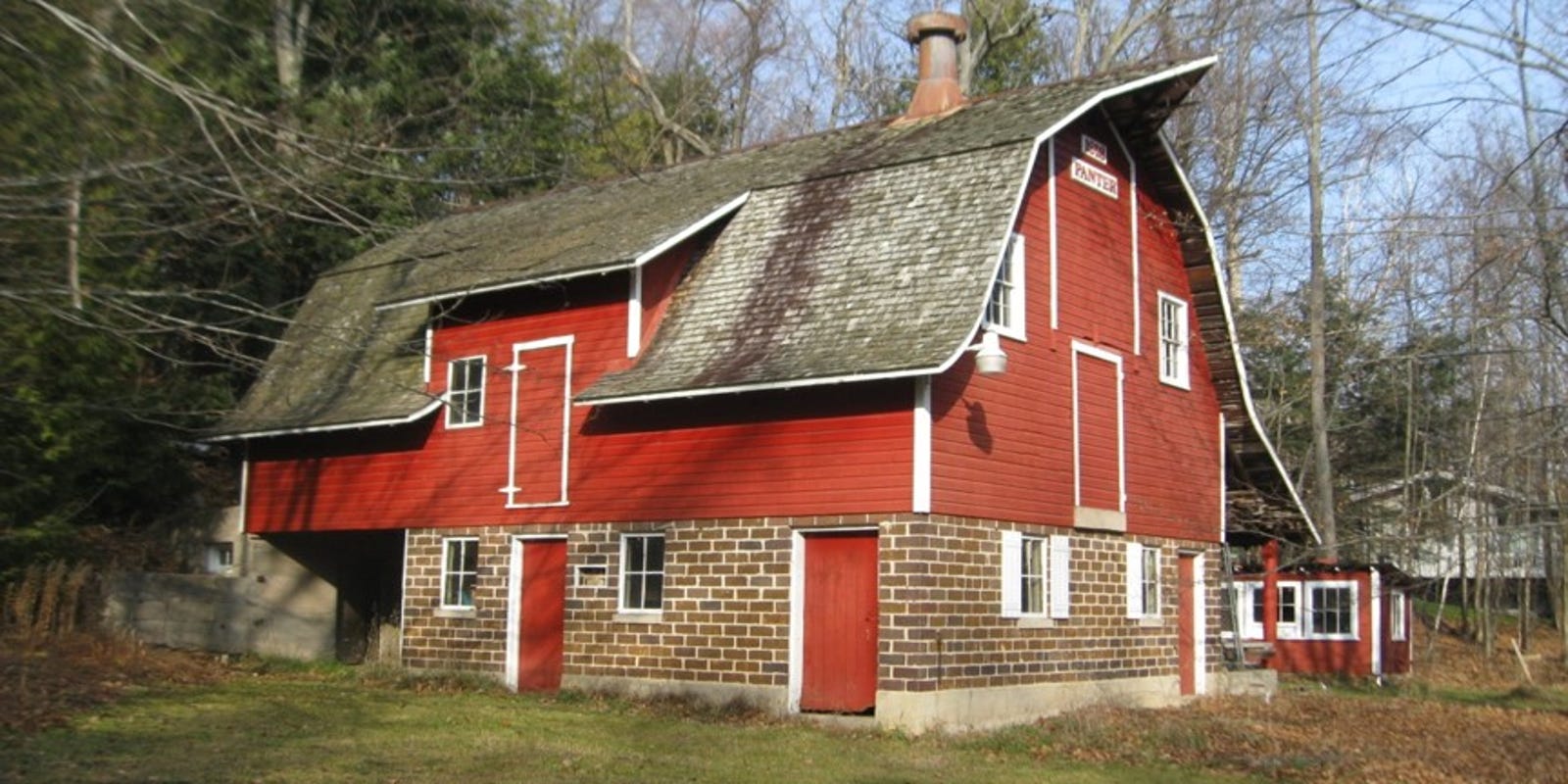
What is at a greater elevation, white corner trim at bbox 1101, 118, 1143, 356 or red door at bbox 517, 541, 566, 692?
white corner trim at bbox 1101, 118, 1143, 356

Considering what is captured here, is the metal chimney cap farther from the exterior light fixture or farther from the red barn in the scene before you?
the exterior light fixture

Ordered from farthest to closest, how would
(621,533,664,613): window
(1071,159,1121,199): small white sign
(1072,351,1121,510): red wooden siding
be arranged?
(1071,159,1121,199): small white sign < (1072,351,1121,510): red wooden siding < (621,533,664,613): window

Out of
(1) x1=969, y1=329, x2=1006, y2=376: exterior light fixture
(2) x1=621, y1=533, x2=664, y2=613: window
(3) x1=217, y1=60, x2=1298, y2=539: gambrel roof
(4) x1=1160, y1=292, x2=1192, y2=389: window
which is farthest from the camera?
(4) x1=1160, y1=292, x2=1192, y2=389: window

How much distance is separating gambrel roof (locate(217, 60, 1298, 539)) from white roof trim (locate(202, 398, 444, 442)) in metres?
0.04

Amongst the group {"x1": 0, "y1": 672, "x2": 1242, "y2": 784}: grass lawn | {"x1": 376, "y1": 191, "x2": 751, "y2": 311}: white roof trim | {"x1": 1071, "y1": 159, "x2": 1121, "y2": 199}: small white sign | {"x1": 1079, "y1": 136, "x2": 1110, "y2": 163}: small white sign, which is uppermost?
{"x1": 1079, "y1": 136, "x2": 1110, "y2": 163}: small white sign

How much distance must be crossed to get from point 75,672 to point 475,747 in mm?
6658

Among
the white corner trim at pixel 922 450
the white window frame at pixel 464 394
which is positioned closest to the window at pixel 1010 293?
the white corner trim at pixel 922 450

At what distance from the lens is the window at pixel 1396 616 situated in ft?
116

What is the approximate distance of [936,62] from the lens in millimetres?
23234

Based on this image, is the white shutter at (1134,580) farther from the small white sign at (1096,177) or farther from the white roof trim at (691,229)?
the white roof trim at (691,229)

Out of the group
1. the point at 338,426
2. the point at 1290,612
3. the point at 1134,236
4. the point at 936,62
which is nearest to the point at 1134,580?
the point at 1134,236

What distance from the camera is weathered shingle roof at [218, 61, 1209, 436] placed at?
17969mm

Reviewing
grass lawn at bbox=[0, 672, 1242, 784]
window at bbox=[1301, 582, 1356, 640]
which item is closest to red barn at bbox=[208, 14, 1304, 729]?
grass lawn at bbox=[0, 672, 1242, 784]

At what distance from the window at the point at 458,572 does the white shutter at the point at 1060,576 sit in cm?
803
